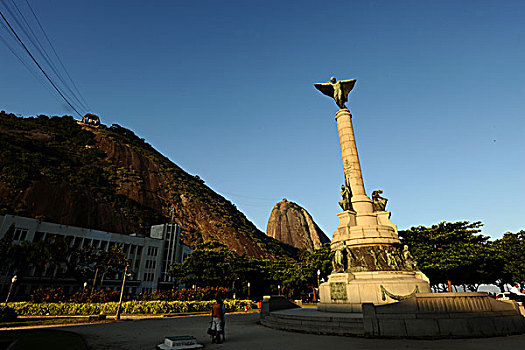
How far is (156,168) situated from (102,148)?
76.6 ft

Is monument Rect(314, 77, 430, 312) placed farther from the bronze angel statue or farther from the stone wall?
the bronze angel statue

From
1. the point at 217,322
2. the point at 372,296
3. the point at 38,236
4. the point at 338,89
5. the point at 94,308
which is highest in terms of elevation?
the point at 338,89

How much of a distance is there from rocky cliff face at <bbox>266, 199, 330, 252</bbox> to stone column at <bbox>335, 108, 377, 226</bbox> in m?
→ 136

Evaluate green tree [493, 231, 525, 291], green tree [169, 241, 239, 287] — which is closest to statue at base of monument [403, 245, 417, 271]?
green tree [493, 231, 525, 291]

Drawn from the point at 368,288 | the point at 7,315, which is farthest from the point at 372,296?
the point at 7,315

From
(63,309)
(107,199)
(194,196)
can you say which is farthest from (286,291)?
(194,196)

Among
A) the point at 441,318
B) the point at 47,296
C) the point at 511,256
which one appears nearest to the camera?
the point at 441,318

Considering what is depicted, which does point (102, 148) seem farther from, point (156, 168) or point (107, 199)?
point (107, 199)

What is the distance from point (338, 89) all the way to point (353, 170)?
24.1 ft

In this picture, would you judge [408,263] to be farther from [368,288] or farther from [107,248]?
[107,248]

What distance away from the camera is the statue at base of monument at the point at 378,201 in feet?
60.3

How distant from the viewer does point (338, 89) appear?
73.3 ft

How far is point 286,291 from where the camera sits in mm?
55312

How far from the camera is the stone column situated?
57.4 ft
